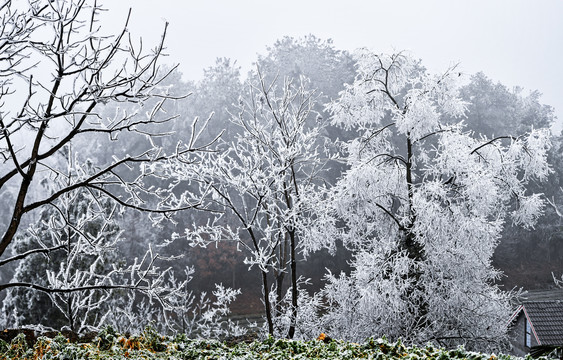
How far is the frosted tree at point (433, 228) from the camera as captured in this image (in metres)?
7.28

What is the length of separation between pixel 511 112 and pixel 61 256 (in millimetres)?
23441

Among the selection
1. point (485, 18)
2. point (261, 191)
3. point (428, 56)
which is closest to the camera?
point (261, 191)

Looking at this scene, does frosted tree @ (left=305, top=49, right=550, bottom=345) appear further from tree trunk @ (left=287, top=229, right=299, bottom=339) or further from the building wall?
the building wall

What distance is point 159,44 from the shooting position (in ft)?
11.0

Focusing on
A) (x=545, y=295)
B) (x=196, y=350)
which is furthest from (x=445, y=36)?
(x=196, y=350)

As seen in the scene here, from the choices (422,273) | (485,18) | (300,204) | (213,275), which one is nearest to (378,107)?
(300,204)

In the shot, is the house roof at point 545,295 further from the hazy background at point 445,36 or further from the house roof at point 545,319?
the hazy background at point 445,36

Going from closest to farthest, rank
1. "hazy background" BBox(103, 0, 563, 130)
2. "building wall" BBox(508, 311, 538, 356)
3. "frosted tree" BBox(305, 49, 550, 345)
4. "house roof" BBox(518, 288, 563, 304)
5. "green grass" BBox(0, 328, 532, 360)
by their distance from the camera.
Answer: "green grass" BBox(0, 328, 532, 360) → "frosted tree" BBox(305, 49, 550, 345) → "building wall" BBox(508, 311, 538, 356) → "house roof" BBox(518, 288, 563, 304) → "hazy background" BBox(103, 0, 563, 130)

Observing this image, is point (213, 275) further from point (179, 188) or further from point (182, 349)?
point (182, 349)

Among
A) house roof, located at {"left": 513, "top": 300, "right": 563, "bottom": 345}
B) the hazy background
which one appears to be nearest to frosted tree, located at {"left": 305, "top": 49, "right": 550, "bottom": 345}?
house roof, located at {"left": 513, "top": 300, "right": 563, "bottom": 345}

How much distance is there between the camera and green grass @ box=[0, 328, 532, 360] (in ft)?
11.9

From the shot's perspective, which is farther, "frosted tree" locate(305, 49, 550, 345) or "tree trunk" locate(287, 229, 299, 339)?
"tree trunk" locate(287, 229, 299, 339)

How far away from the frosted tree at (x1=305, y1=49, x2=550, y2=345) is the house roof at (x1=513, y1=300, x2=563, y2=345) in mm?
4798

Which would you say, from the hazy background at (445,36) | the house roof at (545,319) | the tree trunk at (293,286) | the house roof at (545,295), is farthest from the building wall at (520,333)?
the hazy background at (445,36)
